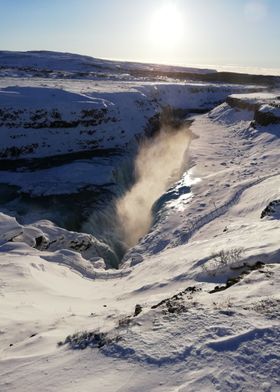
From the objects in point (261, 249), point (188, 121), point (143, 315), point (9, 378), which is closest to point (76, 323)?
point (143, 315)

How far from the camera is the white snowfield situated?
4891mm

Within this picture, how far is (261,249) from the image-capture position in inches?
355

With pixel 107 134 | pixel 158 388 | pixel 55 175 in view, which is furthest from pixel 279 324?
pixel 107 134

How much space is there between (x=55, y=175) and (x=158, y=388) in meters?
21.5

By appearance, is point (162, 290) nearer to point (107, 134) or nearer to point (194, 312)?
point (194, 312)

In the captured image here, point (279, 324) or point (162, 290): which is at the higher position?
point (279, 324)

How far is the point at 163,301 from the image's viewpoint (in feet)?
23.2

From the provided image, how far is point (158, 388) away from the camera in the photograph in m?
4.57

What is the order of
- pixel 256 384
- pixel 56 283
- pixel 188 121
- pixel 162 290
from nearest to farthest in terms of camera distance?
pixel 256 384 → pixel 162 290 → pixel 56 283 → pixel 188 121

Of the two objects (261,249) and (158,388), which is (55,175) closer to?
(261,249)

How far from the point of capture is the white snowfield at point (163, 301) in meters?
4.89

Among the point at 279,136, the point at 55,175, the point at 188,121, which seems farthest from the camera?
the point at 188,121

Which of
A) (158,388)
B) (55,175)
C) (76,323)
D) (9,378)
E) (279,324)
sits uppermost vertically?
(279,324)

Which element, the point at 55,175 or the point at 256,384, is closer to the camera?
the point at 256,384
